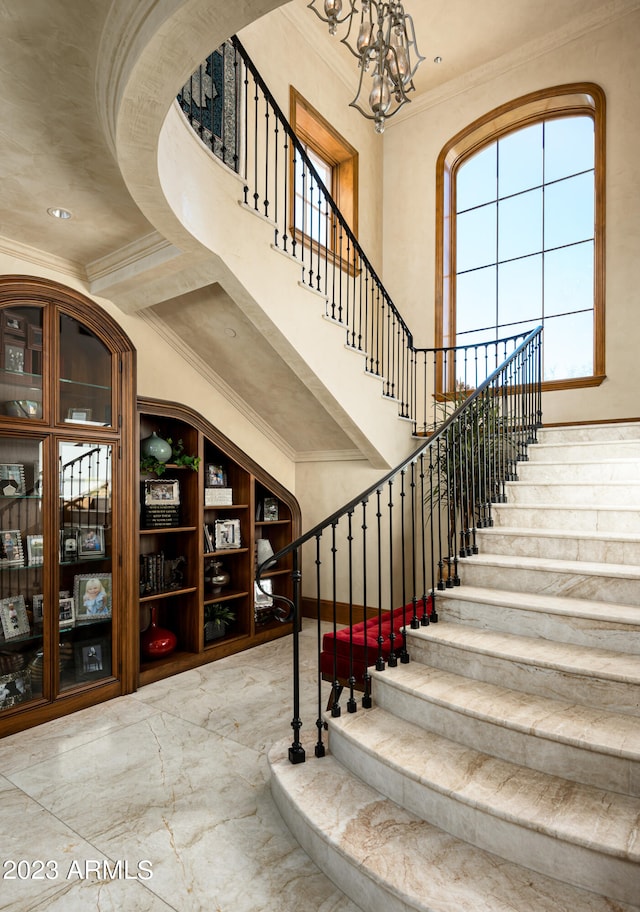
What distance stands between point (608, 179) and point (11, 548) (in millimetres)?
6023

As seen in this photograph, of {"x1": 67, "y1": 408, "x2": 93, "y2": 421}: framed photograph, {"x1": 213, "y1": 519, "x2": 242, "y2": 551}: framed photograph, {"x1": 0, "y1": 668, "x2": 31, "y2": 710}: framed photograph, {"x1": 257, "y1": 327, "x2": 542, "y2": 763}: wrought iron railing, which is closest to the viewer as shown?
{"x1": 257, "y1": 327, "x2": 542, "y2": 763}: wrought iron railing

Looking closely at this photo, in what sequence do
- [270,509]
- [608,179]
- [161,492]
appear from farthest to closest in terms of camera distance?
[608,179] → [270,509] → [161,492]

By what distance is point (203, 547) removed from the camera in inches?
167

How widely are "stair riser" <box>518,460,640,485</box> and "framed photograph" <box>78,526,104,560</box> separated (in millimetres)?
2963

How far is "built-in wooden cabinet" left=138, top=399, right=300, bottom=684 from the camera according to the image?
4.04m

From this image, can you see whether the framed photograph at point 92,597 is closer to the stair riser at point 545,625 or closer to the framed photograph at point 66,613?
the framed photograph at point 66,613

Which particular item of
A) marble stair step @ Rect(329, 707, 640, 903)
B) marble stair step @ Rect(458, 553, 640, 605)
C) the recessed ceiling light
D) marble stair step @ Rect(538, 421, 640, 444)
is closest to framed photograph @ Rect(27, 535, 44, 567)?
the recessed ceiling light

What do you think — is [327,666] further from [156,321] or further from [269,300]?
[156,321]

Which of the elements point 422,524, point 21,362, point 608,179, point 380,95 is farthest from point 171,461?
point 608,179

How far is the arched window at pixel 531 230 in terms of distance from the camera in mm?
5473

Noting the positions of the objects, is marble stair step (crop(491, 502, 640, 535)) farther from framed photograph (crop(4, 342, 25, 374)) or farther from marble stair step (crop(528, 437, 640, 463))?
framed photograph (crop(4, 342, 25, 374))

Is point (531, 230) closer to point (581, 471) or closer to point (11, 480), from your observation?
point (581, 471)

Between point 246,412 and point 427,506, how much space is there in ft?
6.38

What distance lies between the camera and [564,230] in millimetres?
5691
